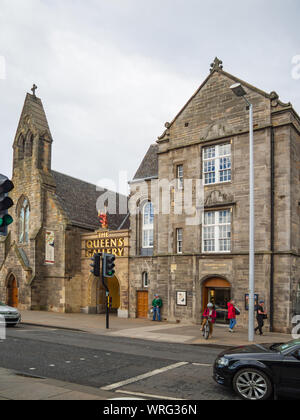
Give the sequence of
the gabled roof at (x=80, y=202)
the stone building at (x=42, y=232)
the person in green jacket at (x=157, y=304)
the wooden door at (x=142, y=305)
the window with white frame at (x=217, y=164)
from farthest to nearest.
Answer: the gabled roof at (x=80, y=202)
the stone building at (x=42, y=232)
the wooden door at (x=142, y=305)
the person in green jacket at (x=157, y=304)
the window with white frame at (x=217, y=164)

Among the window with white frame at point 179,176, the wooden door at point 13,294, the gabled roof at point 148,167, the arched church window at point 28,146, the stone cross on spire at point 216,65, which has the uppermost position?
the stone cross on spire at point 216,65

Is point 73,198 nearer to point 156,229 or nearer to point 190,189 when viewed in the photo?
point 156,229

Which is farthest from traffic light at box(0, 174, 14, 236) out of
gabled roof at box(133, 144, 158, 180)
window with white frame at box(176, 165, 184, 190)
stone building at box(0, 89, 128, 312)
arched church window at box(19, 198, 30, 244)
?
arched church window at box(19, 198, 30, 244)

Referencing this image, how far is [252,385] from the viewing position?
780 centimetres

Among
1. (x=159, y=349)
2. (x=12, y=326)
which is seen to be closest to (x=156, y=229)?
(x=12, y=326)

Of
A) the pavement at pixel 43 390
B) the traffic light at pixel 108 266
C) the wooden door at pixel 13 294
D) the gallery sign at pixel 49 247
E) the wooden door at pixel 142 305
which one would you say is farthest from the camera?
the wooden door at pixel 13 294

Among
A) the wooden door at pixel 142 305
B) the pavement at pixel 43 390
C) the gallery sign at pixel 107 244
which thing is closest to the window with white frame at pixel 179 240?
the wooden door at pixel 142 305

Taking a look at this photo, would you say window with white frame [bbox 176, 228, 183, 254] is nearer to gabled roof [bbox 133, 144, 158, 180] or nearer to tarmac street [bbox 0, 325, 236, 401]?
gabled roof [bbox 133, 144, 158, 180]

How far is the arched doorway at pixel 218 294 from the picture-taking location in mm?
21906

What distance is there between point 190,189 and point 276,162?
5.12 m

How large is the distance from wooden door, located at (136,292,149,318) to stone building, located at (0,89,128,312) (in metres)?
4.91

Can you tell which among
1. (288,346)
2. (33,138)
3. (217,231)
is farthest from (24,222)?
(288,346)

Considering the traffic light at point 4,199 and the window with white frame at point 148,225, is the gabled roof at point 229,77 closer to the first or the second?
the window with white frame at point 148,225

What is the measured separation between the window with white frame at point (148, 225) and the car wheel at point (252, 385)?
1877 centimetres
